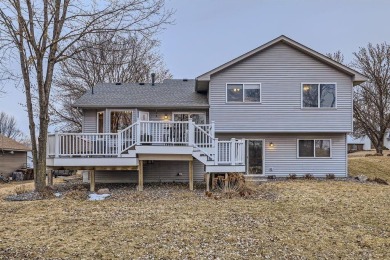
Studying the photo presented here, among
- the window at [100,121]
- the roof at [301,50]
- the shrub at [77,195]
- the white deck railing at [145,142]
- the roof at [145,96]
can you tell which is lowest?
the shrub at [77,195]

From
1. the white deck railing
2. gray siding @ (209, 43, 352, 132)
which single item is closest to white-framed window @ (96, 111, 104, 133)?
the white deck railing

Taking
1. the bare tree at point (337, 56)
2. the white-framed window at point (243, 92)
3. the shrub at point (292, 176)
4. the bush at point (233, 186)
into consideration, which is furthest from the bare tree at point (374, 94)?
the bush at point (233, 186)

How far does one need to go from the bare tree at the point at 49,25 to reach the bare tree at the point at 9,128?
194ft

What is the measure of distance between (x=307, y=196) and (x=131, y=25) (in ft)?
28.2

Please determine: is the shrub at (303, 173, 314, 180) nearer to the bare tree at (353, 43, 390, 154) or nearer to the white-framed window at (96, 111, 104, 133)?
the white-framed window at (96, 111, 104, 133)

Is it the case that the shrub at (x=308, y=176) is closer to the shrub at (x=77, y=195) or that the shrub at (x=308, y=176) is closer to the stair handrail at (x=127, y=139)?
the stair handrail at (x=127, y=139)

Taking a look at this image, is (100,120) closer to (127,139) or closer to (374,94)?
(127,139)

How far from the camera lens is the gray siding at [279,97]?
52.9 feet

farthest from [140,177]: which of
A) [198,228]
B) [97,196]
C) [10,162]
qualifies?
[10,162]

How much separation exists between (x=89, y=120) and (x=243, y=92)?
7273mm

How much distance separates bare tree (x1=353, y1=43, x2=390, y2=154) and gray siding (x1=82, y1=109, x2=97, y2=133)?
73.2 ft

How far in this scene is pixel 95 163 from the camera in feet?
40.7

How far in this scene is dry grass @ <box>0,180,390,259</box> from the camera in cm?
616

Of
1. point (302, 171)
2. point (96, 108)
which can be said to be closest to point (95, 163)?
point (96, 108)
